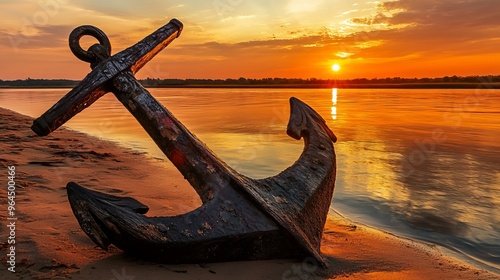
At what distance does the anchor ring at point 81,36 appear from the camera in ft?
9.05

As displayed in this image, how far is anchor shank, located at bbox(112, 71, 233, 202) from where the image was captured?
93.5 inches

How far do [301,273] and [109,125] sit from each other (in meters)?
10.6

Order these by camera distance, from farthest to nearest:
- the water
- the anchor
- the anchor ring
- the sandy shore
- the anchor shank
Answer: the water
the anchor ring
the anchor shank
the sandy shore
the anchor

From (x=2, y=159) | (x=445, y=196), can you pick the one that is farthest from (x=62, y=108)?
(x=445, y=196)

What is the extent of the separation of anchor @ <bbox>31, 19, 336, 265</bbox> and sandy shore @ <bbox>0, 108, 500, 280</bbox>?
0.29ft

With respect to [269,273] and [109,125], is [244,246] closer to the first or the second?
[269,273]

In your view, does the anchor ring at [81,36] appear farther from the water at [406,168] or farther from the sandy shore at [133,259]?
the water at [406,168]

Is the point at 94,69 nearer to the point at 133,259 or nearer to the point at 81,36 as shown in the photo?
the point at 81,36

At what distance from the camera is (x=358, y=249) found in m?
2.84

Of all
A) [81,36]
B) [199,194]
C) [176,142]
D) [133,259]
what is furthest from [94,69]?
[133,259]

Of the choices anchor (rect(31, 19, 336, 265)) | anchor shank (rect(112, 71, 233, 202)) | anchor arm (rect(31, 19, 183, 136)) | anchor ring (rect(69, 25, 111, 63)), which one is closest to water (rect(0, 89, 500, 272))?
anchor (rect(31, 19, 336, 265))

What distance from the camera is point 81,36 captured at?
2.87 metres

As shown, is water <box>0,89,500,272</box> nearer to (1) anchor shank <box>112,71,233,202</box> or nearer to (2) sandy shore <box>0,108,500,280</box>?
(2) sandy shore <box>0,108,500,280</box>

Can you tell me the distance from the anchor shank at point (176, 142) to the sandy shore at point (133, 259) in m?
0.48
